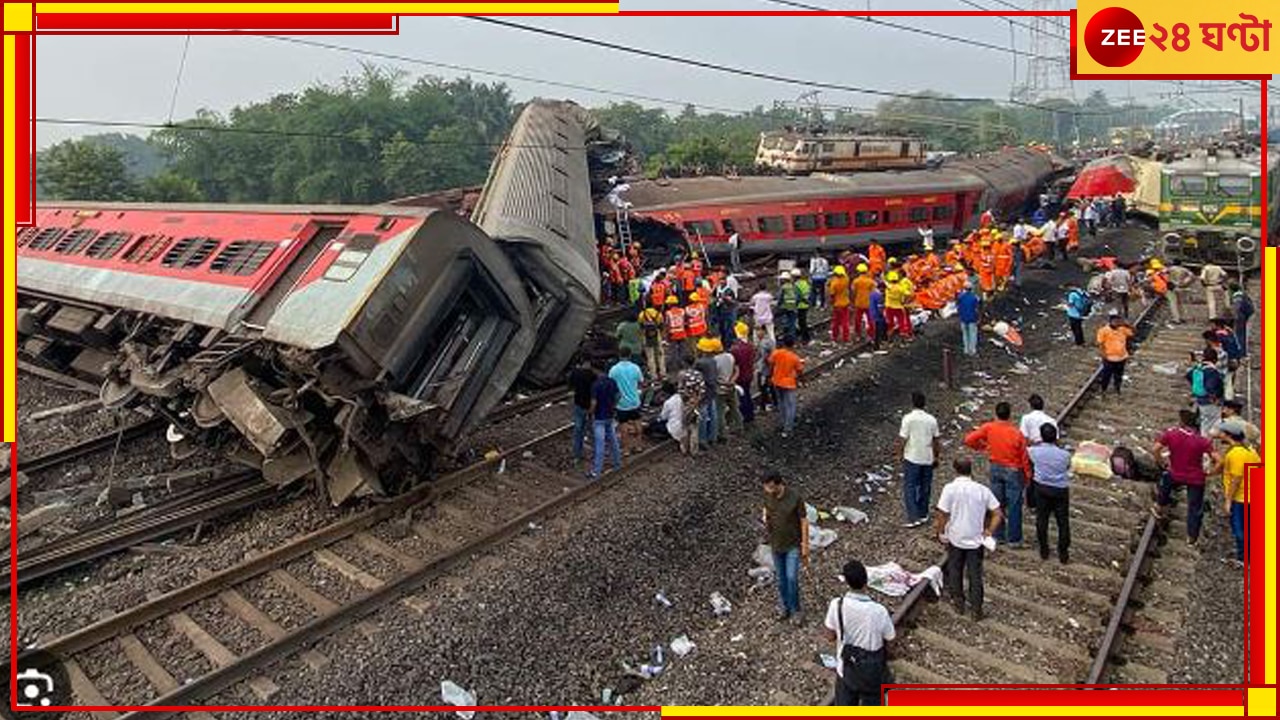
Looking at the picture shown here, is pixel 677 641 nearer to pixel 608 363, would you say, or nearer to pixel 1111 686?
pixel 1111 686

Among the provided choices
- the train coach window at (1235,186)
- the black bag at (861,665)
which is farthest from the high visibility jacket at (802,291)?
the train coach window at (1235,186)

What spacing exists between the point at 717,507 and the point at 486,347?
304 centimetres

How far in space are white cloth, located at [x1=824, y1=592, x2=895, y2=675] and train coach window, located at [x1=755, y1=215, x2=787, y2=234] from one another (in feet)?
53.4

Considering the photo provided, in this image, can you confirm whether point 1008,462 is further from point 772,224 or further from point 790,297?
point 772,224

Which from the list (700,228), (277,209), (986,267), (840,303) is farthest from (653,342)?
(700,228)

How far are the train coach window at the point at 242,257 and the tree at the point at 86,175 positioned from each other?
36.2m

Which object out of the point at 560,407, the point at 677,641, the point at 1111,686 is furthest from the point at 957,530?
the point at 560,407

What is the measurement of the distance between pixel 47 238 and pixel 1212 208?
24.2 metres

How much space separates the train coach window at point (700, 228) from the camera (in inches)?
794

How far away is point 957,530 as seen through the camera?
6699mm

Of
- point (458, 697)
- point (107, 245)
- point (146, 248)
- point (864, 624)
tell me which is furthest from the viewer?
point (107, 245)

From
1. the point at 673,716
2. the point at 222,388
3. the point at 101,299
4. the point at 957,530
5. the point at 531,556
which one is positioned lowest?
the point at 673,716

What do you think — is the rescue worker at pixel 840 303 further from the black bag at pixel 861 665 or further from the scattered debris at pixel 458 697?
the scattered debris at pixel 458 697

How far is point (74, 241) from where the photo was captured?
13.5m
